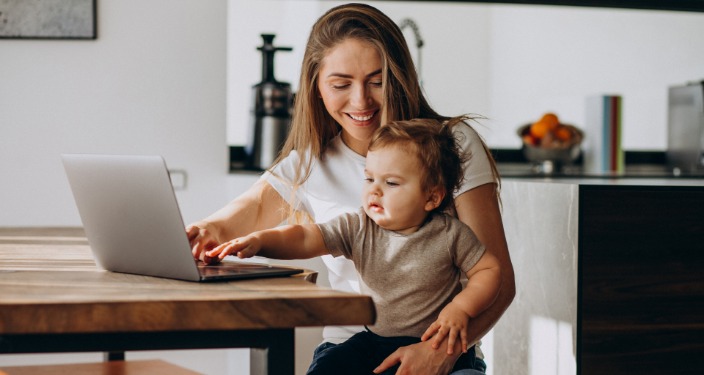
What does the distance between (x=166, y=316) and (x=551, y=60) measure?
12.3 feet

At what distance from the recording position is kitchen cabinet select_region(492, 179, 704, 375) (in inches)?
82.7

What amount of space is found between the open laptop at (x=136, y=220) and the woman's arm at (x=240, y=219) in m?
0.22

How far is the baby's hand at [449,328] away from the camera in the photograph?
136 cm

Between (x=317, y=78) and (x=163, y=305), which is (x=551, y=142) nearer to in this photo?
(x=317, y=78)

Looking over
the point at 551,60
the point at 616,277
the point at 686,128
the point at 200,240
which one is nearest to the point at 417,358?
the point at 200,240

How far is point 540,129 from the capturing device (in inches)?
144

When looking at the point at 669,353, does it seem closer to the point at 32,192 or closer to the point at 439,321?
the point at 439,321

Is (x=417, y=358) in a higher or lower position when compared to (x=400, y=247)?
lower

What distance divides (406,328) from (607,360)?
84 cm

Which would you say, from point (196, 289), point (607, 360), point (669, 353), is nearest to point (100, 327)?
point (196, 289)

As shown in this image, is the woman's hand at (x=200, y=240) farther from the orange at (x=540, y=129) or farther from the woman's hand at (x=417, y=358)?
the orange at (x=540, y=129)

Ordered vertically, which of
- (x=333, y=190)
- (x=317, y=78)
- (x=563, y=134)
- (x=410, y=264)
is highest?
(x=317, y=78)

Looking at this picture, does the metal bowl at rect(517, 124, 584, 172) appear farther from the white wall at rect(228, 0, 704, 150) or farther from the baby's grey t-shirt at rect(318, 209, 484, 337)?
the baby's grey t-shirt at rect(318, 209, 484, 337)

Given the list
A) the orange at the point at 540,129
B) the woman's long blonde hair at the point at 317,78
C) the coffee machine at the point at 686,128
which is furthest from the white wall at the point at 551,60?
the woman's long blonde hair at the point at 317,78
